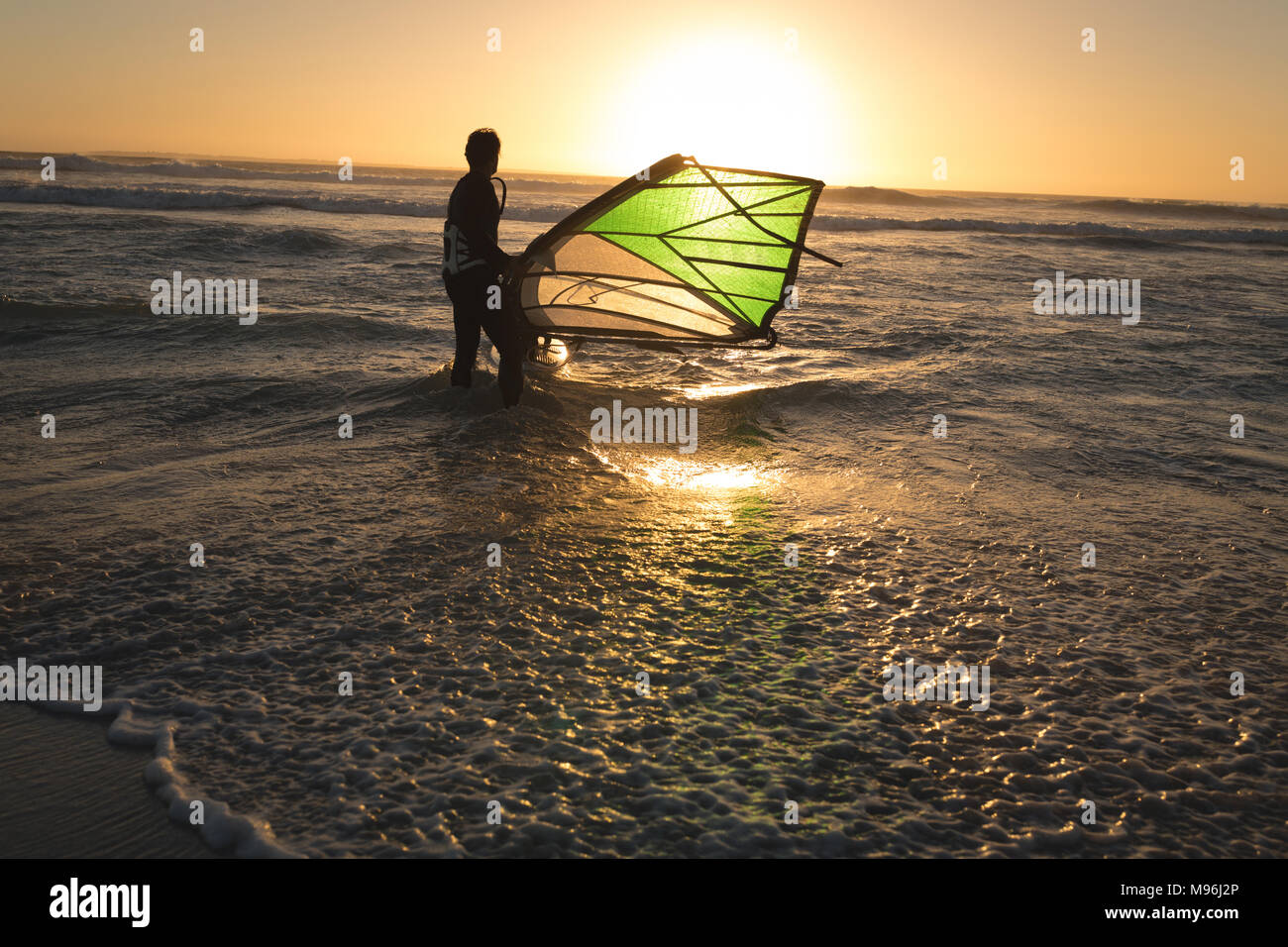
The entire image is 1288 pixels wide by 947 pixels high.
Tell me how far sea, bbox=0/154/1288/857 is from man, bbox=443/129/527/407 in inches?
19.9

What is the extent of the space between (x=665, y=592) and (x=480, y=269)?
11.1 feet

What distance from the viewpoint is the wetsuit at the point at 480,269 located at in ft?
19.3

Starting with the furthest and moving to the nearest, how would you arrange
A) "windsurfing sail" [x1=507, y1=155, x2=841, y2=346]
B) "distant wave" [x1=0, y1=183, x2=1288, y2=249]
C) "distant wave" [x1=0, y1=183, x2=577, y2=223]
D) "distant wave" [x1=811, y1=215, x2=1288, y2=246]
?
"distant wave" [x1=811, y1=215, x2=1288, y2=246], "distant wave" [x1=0, y1=183, x2=1288, y2=249], "distant wave" [x1=0, y1=183, x2=577, y2=223], "windsurfing sail" [x1=507, y1=155, x2=841, y2=346]

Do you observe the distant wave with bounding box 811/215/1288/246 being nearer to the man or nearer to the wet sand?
the man

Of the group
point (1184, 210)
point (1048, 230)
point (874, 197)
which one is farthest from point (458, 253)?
point (1184, 210)

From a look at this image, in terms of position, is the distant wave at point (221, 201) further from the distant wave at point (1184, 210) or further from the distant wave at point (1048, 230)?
the distant wave at point (1184, 210)

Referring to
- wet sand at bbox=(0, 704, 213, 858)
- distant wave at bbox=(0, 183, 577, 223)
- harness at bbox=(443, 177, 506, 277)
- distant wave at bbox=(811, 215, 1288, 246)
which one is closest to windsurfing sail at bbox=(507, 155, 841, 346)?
harness at bbox=(443, 177, 506, 277)

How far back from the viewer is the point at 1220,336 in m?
9.68

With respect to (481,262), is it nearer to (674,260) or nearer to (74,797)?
(674,260)

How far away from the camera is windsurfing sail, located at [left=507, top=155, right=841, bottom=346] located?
6.36m

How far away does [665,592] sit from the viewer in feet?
11.7
